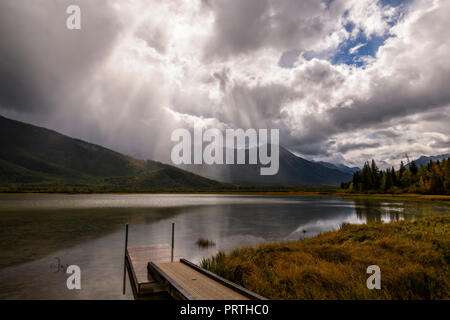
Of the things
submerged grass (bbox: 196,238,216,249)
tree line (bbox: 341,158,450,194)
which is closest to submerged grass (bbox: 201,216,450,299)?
submerged grass (bbox: 196,238,216,249)

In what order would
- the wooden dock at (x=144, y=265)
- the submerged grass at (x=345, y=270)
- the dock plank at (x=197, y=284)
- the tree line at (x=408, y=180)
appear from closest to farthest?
the dock plank at (x=197, y=284) < the submerged grass at (x=345, y=270) < the wooden dock at (x=144, y=265) < the tree line at (x=408, y=180)

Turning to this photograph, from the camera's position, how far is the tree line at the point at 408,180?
347 feet

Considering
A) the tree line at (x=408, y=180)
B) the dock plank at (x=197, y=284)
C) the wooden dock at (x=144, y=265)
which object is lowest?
the wooden dock at (x=144, y=265)

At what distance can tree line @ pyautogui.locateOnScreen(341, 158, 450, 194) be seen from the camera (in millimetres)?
105625

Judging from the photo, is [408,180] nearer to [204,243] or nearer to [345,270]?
[204,243]

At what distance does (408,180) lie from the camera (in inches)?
5182

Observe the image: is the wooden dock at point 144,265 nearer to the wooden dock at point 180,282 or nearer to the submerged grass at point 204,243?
the wooden dock at point 180,282

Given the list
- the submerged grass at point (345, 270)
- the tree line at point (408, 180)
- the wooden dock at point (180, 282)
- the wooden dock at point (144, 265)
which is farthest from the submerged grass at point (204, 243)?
the tree line at point (408, 180)

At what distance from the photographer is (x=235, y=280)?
12766 mm

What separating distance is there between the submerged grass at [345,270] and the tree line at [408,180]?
364 feet

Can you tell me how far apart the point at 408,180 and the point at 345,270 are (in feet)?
482

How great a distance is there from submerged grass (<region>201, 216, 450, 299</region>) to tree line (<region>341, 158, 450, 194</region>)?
111072 millimetres
